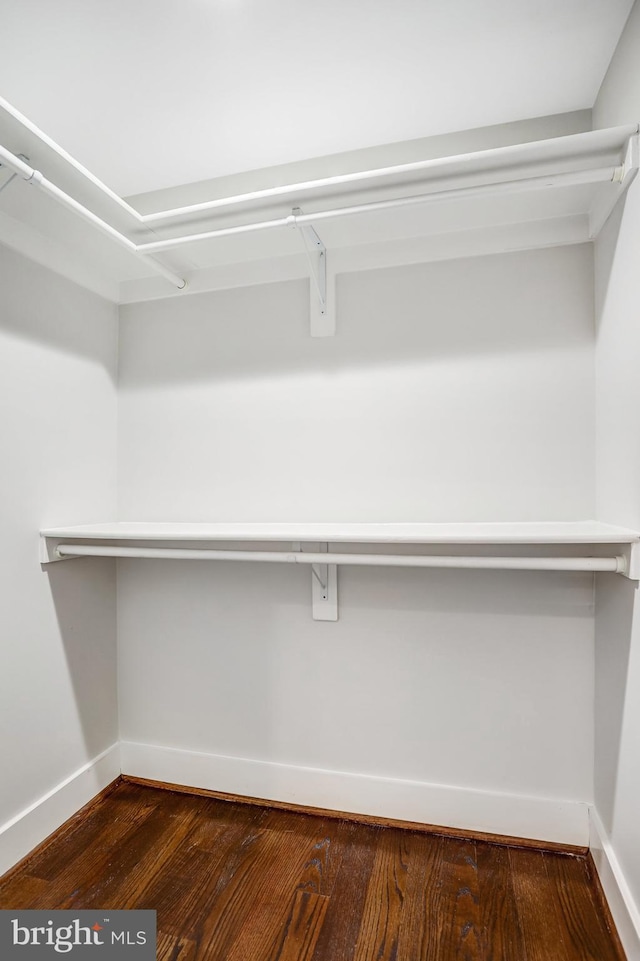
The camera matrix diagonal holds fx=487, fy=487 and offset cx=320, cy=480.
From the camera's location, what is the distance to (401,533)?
1371mm

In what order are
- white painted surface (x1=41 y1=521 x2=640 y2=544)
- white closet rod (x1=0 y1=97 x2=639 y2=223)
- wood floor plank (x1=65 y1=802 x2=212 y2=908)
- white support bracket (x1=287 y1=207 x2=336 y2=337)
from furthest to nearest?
white support bracket (x1=287 y1=207 x2=336 y2=337), wood floor plank (x1=65 y1=802 x2=212 y2=908), white painted surface (x1=41 y1=521 x2=640 y2=544), white closet rod (x1=0 y1=97 x2=639 y2=223)

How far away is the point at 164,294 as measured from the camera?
76.6 inches

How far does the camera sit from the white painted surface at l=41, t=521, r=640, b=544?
4.06 feet

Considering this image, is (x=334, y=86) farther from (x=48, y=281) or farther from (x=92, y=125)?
(x=48, y=281)

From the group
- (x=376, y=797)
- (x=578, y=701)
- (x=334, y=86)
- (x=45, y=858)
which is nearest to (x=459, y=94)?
(x=334, y=86)

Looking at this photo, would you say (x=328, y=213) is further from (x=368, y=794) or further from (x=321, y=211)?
(x=368, y=794)

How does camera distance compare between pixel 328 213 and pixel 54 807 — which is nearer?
pixel 328 213

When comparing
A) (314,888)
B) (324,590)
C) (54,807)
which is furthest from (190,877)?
(324,590)

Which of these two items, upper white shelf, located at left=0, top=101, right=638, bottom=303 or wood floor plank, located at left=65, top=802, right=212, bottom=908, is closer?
upper white shelf, located at left=0, top=101, right=638, bottom=303

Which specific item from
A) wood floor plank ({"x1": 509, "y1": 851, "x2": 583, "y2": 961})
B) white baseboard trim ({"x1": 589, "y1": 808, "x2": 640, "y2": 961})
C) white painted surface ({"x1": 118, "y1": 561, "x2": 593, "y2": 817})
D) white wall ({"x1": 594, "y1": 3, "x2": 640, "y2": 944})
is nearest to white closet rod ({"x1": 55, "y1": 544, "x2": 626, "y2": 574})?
white wall ({"x1": 594, "y1": 3, "x2": 640, "y2": 944})

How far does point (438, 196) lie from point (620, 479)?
917mm

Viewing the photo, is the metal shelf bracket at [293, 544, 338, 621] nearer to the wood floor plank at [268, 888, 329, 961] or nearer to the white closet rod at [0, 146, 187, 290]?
the wood floor plank at [268, 888, 329, 961]

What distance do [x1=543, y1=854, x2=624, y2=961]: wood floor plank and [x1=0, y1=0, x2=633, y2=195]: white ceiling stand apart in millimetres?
2271

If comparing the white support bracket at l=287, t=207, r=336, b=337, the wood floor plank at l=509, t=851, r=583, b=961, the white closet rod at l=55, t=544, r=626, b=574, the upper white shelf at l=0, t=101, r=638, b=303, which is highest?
the upper white shelf at l=0, t=101, r=638, b=303
